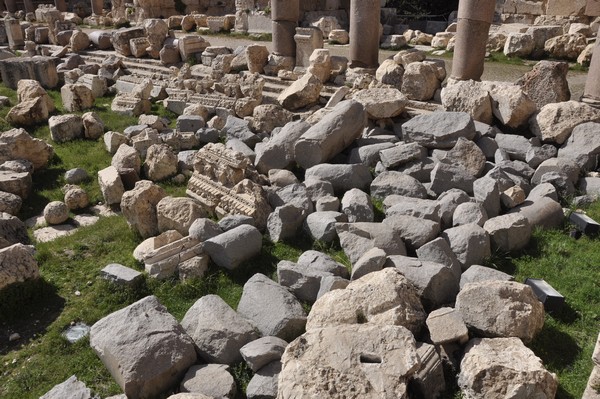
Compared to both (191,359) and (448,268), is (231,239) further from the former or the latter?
(448,268)

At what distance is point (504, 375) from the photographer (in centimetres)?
377

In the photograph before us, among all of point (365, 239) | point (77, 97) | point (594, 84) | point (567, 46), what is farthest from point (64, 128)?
point (567, 46)

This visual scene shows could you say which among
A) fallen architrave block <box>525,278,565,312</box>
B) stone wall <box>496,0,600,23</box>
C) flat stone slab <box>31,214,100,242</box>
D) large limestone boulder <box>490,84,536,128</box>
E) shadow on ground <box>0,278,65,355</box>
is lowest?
flat stone slab <box>31,214,100,242</box>

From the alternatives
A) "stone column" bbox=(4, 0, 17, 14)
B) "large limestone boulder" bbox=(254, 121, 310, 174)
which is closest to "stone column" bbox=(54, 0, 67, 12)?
"stone column" bbox=(4, 0, 17, 14)

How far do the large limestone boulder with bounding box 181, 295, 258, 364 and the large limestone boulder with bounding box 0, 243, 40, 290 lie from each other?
2.06m

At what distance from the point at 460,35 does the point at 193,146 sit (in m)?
5.39

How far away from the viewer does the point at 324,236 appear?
20.7 feet

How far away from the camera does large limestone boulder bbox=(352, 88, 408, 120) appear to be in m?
8.77

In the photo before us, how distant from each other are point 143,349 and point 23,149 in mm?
6449

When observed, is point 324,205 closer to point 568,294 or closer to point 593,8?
point 568,294

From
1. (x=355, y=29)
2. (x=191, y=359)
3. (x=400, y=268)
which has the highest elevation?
(x=355, y=29)

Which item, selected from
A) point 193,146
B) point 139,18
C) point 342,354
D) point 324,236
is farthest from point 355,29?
point 139,18

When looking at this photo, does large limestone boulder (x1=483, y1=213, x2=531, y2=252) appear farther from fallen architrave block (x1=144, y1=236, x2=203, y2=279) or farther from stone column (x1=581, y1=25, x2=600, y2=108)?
stone column (x1=581, y1=25, x2=600, y2=108)

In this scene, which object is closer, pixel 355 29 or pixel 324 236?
pixel 324 236
